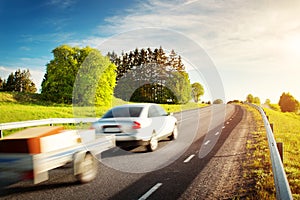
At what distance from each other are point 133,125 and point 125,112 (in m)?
0.80

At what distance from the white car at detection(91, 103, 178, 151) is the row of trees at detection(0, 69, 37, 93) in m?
102

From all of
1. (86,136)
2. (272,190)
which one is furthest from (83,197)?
(272,190)

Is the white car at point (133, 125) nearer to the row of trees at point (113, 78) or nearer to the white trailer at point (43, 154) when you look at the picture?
the white trailer at point (43, 154)

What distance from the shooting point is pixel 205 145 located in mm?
11219

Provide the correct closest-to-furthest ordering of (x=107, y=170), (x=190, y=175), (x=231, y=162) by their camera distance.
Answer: (x=190, y=175) < (x=107, y=170) < (x=231, y=162)

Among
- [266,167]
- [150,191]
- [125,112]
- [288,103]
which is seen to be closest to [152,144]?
[125,112]

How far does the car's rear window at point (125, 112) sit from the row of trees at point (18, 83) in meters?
102

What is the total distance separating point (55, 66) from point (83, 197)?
5124cm

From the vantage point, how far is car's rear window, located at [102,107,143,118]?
1012 cm

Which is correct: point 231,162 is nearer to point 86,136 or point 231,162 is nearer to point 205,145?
point 205,145

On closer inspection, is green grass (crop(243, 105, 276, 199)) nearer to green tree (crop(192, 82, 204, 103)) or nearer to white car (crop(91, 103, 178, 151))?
white car (crop(91, 103, 178, 151))

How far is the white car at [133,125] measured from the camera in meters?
9.62

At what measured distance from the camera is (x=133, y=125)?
9.62 meters

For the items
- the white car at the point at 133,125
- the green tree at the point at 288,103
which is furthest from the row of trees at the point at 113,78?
the green tree at the point at 288,103
